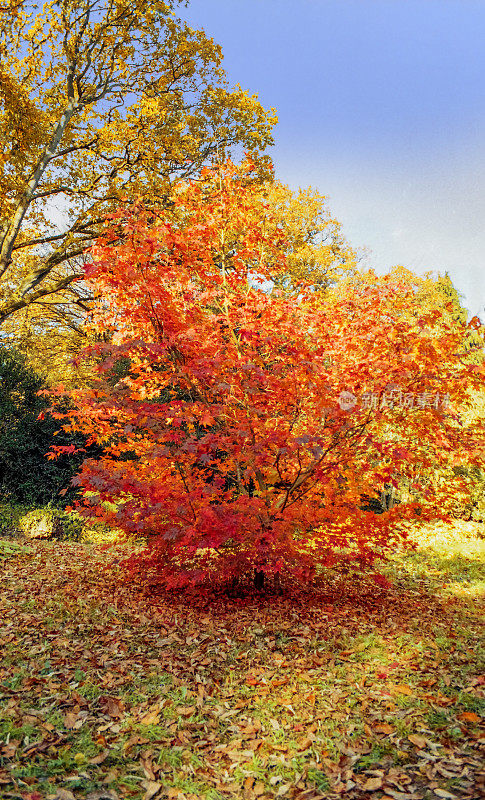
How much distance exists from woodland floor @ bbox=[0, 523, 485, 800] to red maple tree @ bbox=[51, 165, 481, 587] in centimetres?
67

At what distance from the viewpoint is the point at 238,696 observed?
143 inches

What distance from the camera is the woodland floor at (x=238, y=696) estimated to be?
270 cm

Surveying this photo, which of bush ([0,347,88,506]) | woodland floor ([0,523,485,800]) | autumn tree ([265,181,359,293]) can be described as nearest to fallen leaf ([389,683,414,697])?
woodland floor ([0,523,485,800])

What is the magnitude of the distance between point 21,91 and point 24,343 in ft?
25.5

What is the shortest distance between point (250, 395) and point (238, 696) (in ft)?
8.81

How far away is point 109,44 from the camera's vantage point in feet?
32.2

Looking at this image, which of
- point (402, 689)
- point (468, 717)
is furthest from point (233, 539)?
point (468, 717)

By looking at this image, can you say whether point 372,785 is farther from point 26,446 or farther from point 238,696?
point 26,446

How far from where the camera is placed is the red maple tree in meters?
4.62

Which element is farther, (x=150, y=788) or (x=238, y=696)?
(x=238, y=696)

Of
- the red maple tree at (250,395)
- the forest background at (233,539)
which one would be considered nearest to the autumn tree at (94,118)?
the forest background at (233,539)

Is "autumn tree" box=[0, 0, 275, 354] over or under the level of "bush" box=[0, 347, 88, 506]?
over

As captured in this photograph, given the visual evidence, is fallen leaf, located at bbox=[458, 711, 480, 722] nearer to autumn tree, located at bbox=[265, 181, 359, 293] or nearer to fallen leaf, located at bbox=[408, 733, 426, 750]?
fallen leaf, located at bbox=[408, 733, 426, 750]

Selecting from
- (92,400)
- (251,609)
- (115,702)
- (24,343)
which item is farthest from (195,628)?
(24,343)
